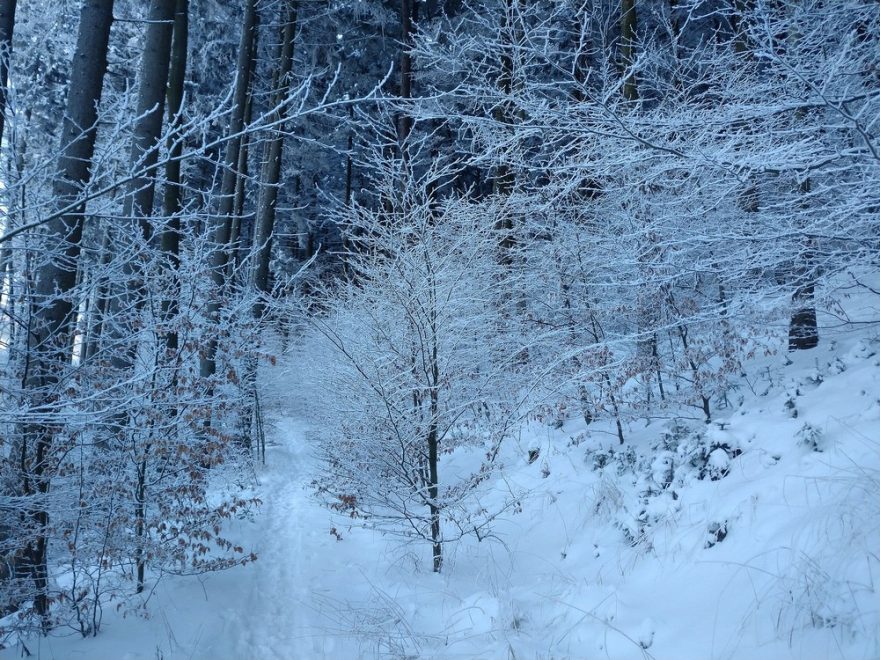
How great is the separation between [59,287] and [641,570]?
210 inches

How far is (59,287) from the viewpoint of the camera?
13.1 feet

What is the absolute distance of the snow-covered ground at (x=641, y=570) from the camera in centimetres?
315

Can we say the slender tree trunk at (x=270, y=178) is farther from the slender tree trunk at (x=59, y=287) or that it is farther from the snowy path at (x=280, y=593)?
the slender tree trunk at (x=59, y=287)

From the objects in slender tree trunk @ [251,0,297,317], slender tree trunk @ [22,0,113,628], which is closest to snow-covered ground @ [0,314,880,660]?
slender tree trunk @ [22,0,113,628]

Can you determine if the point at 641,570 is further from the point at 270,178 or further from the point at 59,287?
the point at 270,178

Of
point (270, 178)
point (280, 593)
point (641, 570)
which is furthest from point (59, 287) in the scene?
point (270, 178)

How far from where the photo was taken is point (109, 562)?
418 cm

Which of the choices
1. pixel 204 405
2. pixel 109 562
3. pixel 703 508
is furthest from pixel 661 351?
pixel 109 562

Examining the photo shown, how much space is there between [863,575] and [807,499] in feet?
2.86

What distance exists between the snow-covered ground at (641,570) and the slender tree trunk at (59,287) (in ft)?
3.76

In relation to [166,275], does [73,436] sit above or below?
below

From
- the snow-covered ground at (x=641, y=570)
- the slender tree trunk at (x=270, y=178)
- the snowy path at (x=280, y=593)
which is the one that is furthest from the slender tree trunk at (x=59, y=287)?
the slender tree trunk at (x=270, y=178)

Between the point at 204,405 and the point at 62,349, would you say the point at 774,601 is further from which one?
the point at 62,349

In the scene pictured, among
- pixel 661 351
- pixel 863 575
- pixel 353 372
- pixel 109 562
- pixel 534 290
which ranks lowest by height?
pixel 109 562
